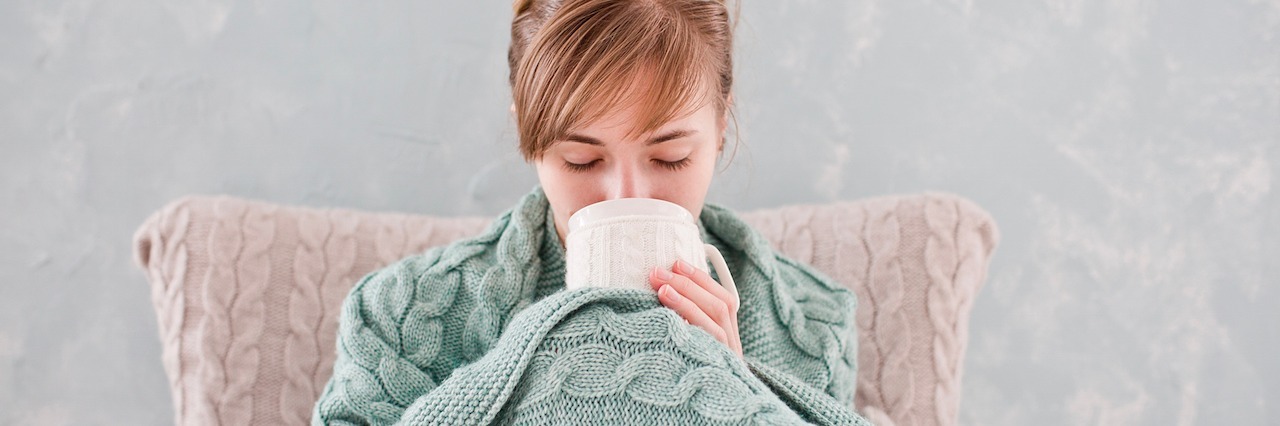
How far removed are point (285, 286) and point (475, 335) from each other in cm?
35

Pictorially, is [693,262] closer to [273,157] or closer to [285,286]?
[285,286]

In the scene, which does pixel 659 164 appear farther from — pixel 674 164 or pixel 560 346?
pixel 560 346

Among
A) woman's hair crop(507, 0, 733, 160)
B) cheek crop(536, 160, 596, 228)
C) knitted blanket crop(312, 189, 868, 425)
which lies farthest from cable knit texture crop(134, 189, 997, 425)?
woman's hair crop(507, 0, 733, 160)

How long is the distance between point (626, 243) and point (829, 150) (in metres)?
0.73

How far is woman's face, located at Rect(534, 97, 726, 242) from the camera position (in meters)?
0.88

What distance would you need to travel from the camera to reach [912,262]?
3.99ft

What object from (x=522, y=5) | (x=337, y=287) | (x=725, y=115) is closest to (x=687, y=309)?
(x=725, y=115)

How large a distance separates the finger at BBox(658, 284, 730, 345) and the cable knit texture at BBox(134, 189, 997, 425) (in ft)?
0.70

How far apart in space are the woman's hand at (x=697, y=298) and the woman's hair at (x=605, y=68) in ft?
0.51

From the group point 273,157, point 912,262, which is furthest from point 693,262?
point 273,157

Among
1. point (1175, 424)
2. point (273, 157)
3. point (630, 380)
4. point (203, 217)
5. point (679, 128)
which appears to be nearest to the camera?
point (630, 380)

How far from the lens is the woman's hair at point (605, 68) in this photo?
86 cm

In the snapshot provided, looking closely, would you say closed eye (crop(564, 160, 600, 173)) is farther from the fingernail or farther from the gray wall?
the gray wall

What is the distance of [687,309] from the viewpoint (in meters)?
0.79
